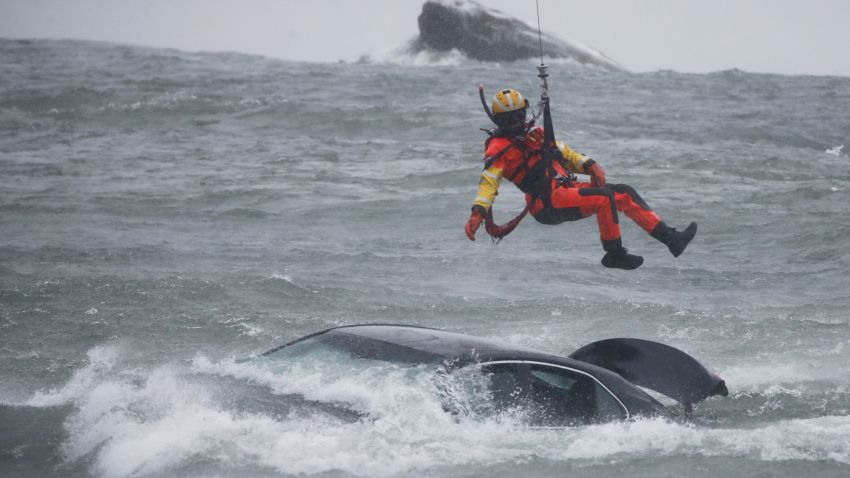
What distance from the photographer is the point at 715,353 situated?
12070 millimetres

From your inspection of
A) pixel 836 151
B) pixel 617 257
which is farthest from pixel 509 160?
pixel 836 151

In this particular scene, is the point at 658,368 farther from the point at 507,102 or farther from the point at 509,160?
the point at 507,102

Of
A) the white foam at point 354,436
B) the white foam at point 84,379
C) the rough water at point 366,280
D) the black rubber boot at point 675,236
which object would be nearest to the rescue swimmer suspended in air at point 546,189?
the black rubber boot at point 675,236

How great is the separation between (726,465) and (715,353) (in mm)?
5345

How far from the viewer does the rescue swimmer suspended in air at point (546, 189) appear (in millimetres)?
9422

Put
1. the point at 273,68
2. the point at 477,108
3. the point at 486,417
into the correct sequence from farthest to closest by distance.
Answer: the point at 273,68 < the point at 477,108 < the point at 486,417

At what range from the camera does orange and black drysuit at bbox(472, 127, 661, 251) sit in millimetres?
9477

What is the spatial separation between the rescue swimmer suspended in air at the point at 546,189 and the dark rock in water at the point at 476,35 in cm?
6350

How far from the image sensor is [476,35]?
2879 inches

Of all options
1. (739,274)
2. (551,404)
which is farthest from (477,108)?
(551,404)

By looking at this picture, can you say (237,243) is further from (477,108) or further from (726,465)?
(477,108)

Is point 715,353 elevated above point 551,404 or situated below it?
below

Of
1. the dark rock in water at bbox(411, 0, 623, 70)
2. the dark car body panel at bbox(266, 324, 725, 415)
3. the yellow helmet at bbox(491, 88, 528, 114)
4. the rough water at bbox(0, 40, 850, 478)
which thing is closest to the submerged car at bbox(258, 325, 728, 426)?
the dark car body panel at bbox(266, 324, 725, 415)

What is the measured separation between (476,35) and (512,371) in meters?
67.8
